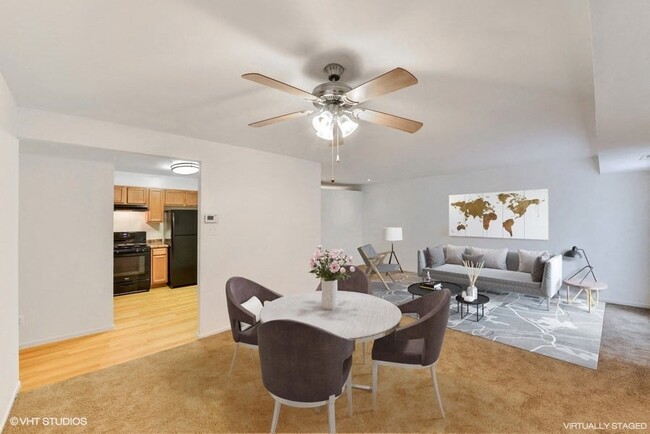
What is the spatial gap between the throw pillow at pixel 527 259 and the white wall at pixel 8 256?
638cm

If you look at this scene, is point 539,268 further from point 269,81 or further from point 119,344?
point 119,344

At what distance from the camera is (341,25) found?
58.2 inches

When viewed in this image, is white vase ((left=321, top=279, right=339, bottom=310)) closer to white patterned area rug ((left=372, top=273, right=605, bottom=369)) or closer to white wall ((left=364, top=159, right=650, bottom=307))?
white patterned area rug ((left=372, top=273, right=605, bottom=369))

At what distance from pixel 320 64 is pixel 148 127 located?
220 cm

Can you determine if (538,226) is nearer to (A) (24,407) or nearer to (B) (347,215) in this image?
(B) (347,215)

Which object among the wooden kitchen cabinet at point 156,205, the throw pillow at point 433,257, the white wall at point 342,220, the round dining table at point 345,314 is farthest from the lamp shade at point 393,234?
the wooden kitchen cabinet at point 156,205

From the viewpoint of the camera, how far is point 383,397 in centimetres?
229

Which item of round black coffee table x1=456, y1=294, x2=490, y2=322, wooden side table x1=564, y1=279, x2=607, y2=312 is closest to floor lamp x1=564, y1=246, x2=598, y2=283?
wooden side table x1=564, y1=279, x2=607, y2=312

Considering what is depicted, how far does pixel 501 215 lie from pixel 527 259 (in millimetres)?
1075

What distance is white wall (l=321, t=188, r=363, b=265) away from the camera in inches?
309

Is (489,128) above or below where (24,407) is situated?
above

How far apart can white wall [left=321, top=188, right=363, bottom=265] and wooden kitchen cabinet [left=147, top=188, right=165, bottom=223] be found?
372cm

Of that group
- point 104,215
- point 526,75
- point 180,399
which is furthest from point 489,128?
point 104,215

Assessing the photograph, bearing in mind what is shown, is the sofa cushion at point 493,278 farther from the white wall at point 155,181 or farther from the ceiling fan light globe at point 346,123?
the white wall at point 155,181
